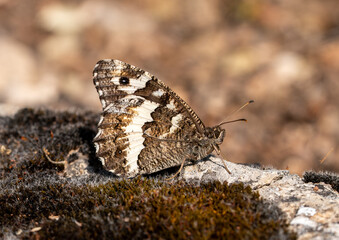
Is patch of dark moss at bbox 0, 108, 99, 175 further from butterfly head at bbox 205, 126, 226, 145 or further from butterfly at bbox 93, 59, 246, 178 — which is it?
butterfly head at bbox 205, 126, 226, 145

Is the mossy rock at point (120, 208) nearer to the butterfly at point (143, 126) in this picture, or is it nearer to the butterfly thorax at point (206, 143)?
the butterfly at point (143, 126)

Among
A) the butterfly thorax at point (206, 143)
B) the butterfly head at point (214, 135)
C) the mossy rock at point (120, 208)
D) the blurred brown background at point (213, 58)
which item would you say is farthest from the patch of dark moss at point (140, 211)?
the blurred brown background at point (213, 58)

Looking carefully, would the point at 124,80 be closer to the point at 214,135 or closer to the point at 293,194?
the point at 214,135

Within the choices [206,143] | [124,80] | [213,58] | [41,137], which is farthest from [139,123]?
[213,58]

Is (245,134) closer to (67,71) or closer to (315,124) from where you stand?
(315,124)

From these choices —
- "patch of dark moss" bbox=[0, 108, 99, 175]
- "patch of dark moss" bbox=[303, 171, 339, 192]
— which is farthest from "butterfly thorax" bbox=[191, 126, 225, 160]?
"patch of dark moss" bbox=[0, 108, 99, 175]
